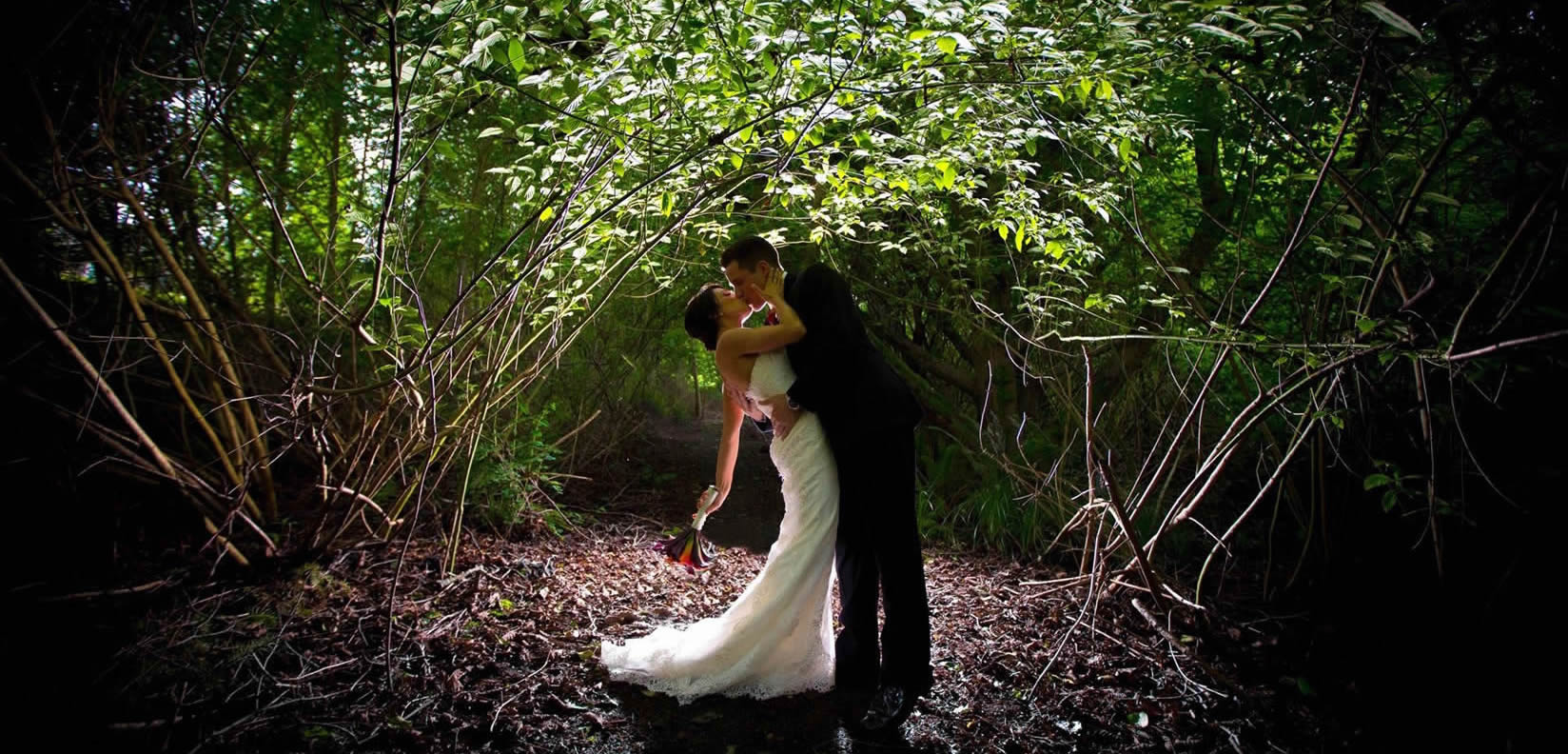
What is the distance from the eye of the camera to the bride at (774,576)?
119 inches

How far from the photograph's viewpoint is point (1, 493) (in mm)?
3410

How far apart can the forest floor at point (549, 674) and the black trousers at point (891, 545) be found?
0.31 metres

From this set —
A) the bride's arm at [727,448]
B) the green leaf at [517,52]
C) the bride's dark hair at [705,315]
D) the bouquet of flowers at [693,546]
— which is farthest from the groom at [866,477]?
the green leaf at [517,52]

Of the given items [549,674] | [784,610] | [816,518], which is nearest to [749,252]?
[816,518]

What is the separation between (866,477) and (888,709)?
3.04 feet

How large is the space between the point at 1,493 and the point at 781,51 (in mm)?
4225

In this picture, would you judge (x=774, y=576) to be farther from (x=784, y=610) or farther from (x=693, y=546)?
(x=693, y=546)

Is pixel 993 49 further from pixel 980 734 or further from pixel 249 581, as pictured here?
pixel 249 581

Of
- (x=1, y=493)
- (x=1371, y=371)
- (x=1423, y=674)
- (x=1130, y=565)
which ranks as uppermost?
(x=1371, y=371)

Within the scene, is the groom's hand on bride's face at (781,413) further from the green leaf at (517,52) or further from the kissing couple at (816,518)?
the green leaf at (517,52)

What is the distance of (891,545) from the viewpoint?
282 centimetres

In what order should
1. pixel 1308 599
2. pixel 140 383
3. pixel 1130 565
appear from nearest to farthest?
pixel 1130 565, pixel 1308 599, pixel 140 383

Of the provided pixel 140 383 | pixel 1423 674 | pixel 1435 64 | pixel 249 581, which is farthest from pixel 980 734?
pixel 140 383

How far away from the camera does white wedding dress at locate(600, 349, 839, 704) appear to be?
3027mm
